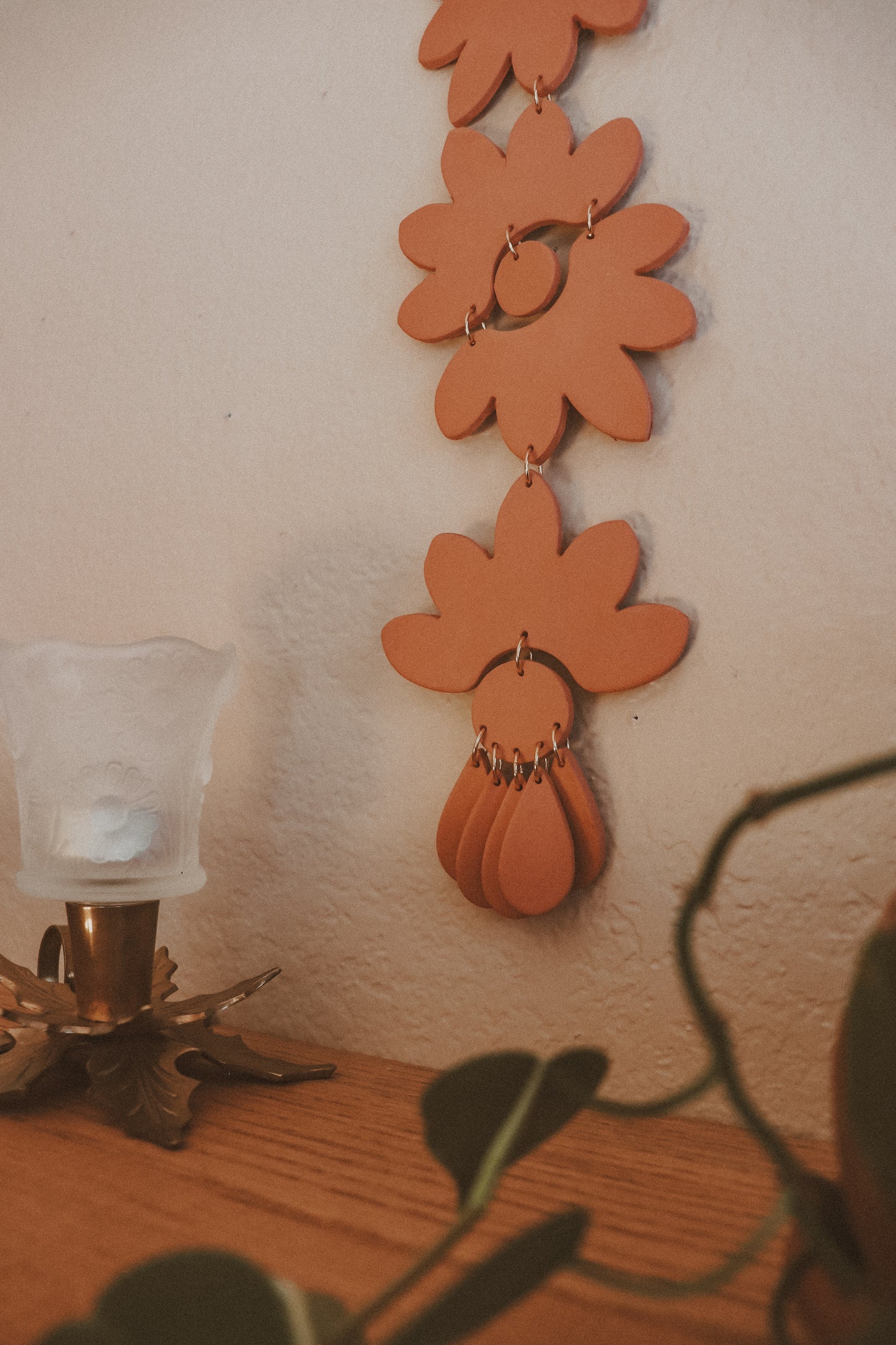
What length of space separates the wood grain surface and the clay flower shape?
0.83 m

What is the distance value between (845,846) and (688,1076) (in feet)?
0.65

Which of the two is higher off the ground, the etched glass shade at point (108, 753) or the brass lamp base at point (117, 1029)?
the etched glass shade at point (108, 753)

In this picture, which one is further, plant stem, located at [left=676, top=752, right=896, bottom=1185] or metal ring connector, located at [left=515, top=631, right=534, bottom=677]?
metal ring connector, located at [left=515, top=631, right=534, bottom=677]

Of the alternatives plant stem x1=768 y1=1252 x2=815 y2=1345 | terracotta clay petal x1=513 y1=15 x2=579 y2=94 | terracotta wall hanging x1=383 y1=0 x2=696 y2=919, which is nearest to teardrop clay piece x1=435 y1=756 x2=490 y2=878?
terracotta wall hanging x1=383 y1=0 x2=696 y2=919

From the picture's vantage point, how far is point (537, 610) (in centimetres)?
75

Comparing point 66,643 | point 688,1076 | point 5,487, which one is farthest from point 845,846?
point 5,487

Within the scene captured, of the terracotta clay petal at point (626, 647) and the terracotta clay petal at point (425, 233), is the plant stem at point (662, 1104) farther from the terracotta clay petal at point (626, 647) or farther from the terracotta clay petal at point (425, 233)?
the terracotta clay petal at point (425, 233)

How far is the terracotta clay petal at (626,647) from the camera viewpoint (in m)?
0.69

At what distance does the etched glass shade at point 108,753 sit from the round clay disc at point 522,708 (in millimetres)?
225

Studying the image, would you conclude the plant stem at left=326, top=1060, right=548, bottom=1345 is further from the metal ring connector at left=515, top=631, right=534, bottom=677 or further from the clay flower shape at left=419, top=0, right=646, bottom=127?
the clay flower shape at left=419, top=0, right=646, bottom=127

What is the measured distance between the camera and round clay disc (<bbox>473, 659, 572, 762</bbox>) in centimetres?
73

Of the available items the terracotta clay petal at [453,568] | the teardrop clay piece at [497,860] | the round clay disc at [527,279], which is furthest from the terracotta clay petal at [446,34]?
the teardrop clay piece at [497,860]

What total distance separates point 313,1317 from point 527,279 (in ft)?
2.46

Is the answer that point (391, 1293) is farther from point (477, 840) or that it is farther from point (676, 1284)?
point (477, 840)
